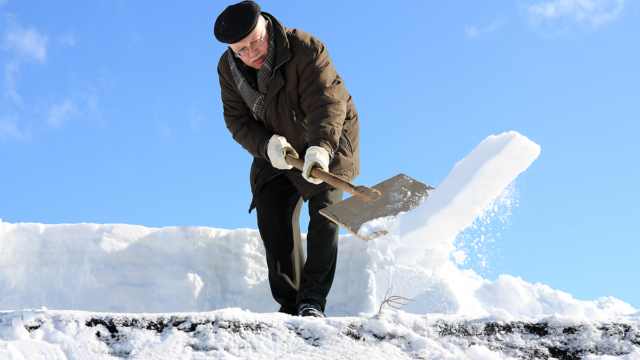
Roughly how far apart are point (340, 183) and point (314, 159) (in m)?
0.21

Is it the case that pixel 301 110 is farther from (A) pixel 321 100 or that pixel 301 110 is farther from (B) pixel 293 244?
(B) pixel 293 244

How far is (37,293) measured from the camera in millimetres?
4258

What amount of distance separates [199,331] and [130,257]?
2.90m

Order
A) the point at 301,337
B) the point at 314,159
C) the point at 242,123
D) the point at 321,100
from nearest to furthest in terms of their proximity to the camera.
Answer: the point at 301,337, the point at 314,159, the point at 321,100, the point at 242,123

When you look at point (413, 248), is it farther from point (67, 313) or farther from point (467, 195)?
point (67, 313)

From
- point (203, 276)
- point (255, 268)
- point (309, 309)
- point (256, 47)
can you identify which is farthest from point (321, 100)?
point (203, 276)

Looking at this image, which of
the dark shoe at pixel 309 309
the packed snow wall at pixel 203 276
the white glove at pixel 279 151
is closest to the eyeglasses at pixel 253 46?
the white glove at pixel 279 151

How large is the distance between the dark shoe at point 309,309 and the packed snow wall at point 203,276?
1586 mm

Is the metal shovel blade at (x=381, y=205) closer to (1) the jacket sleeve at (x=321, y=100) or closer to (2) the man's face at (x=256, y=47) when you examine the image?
(1) the jacket sleeve at (x=321, y=100)

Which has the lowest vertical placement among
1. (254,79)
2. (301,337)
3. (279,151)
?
(301,337)

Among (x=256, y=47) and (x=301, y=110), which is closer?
(x=256, y=47)

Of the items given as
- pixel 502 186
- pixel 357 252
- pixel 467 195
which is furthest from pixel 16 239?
pixel 502 186

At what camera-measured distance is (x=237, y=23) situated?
266cm

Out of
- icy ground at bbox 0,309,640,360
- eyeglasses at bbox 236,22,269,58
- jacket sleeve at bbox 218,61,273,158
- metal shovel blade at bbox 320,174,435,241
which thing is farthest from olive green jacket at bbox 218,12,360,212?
icy ground at bbox 0,309,640,360
